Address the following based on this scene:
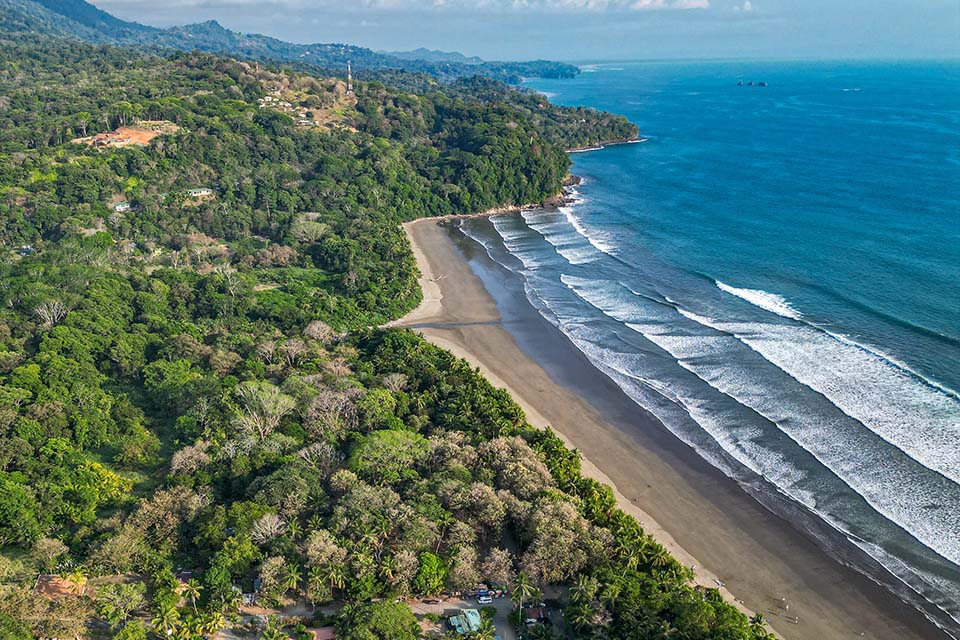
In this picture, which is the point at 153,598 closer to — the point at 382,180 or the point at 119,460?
the point at 119,460

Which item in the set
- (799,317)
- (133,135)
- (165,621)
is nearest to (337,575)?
(165,621)

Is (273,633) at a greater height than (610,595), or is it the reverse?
(610,595)

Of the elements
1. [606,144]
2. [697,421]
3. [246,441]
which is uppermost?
[606,144]

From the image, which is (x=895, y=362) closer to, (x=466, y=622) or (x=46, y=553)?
(x=466, y=622)

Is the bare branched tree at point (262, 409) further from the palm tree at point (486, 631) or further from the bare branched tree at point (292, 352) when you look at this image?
the palm tree at point (486, 631)

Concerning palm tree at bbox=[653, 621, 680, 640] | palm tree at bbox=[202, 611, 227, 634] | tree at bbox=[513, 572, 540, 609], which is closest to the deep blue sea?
palm tree at bbox=[653, 621, 680, 640]

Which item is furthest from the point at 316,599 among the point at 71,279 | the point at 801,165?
the point at 801,165

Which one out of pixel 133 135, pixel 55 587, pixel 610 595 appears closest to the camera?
pixel 610 595
